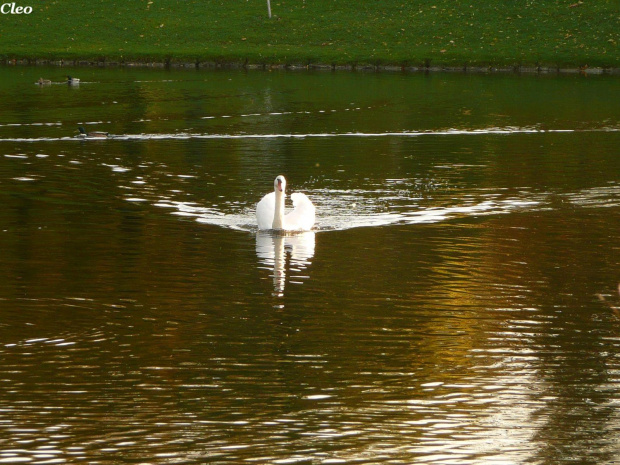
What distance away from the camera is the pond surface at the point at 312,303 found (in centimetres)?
1222

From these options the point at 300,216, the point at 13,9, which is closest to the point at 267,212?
the point at 300,216

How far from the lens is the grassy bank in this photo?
75375 millimetres

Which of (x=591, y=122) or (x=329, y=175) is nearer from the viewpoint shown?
(x=329, y=175)

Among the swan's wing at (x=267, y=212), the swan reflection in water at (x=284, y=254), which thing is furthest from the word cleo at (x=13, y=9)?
the swan reflection in water at (x=284, y=254)

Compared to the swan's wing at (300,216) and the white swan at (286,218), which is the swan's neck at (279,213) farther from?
the swan's wing at (300,216)

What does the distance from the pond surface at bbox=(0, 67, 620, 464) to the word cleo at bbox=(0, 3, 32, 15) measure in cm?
5327

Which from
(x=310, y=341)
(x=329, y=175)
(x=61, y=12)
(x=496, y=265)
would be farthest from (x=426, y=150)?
(x=61, y=12)

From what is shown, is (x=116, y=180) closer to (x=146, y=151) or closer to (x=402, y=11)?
(x=146, y=151)

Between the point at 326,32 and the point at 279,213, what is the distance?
60250 mm

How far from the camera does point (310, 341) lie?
15.5 m

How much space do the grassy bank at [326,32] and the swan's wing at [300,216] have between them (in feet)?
169

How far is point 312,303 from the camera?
17672mm

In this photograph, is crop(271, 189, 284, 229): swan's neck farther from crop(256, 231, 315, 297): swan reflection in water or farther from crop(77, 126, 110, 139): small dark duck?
crop(77, 126, 110, 139): small dark duck

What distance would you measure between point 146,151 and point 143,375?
75.6 ft
